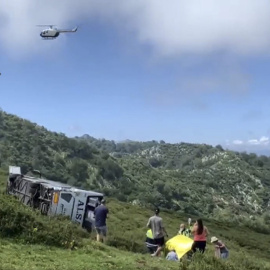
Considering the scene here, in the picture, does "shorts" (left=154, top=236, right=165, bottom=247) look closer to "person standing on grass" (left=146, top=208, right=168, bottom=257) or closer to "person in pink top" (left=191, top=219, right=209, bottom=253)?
"person standing on grass" (left=146, top=208, right=168, bottom=257)

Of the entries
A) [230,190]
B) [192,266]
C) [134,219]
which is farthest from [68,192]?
[230,190]

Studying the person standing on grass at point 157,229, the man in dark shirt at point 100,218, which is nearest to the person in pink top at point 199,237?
the person standing on grass at point 157,229

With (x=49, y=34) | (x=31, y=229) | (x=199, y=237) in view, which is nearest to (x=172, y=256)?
(x=199, y=237)

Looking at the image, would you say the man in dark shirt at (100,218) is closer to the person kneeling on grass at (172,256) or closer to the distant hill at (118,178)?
Answer: the person kneeling on grass at (172,256)

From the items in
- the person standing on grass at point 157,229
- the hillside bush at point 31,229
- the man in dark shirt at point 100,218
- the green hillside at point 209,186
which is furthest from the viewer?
the green hillside at point 209,186

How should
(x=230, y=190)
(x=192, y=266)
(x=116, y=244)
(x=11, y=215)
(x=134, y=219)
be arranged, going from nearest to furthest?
(x=192, y=266) < (x=11, y=215) < (x=116, y=244) < (x=134, y=219) < (x=230, y=190)

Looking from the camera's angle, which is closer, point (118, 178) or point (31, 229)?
point (31, 229)

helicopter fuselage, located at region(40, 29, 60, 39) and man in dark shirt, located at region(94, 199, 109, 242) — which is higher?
helicopter fuselage, located at region(40, 29, 60, 39)

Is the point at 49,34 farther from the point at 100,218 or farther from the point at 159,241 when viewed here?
the point at 159,241

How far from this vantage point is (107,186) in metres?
93.8

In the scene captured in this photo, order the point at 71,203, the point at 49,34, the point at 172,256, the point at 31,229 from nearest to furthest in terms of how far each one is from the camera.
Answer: the point at 31,229 < the point at 172,256 < the point at 71,203 < the point at 49,34

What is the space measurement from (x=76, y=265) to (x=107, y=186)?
81688mm

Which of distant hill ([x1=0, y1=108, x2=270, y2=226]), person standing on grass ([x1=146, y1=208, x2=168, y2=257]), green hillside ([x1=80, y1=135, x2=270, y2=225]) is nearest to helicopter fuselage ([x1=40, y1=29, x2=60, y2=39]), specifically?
distant hill ([x1=0, y1=108, x2=270, y2=226])

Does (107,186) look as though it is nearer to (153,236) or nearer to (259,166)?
(153,236)
